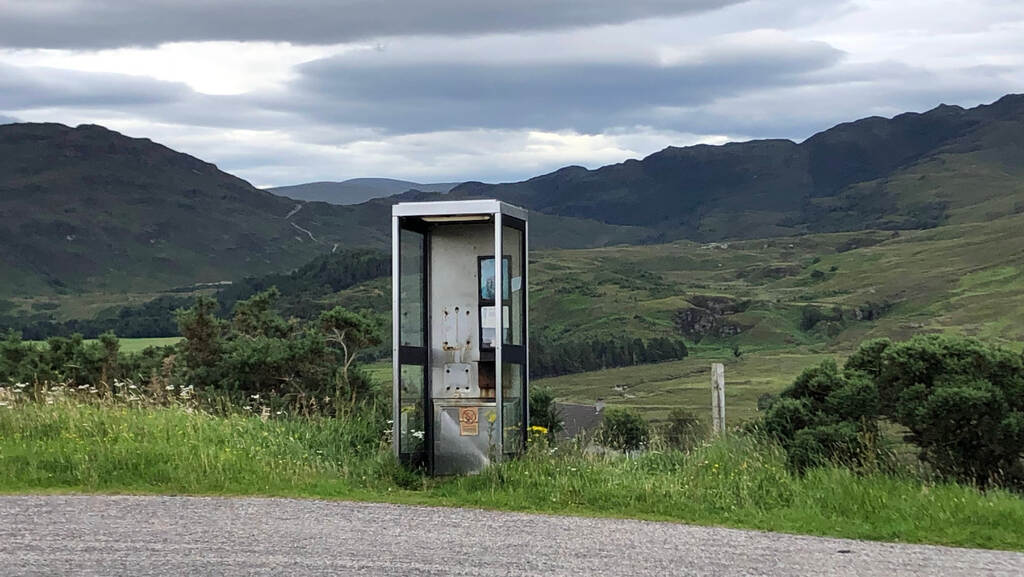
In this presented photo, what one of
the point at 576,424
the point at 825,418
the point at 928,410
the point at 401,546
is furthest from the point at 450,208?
the point at 576,424

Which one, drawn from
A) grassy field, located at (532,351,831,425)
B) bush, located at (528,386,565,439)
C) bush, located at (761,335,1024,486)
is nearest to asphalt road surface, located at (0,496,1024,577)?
bush, located at (761,335,1024,486)

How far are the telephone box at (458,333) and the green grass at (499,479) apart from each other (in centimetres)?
49

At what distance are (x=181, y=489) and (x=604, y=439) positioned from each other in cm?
515

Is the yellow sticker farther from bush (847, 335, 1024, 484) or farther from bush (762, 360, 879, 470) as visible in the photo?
bush (847, 335, 1024, 484)

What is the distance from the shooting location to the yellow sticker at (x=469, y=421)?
447 inches

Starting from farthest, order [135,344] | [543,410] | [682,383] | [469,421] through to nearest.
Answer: [682,383]
[135,344]
[543,410]
[469,421]

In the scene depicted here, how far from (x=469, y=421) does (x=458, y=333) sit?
117cm

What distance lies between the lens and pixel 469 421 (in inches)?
448

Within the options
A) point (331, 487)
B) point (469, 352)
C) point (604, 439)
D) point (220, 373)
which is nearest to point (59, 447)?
point (331, 487)

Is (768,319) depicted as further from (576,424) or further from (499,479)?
(499,479)

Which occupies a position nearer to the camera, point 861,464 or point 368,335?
point 861,464

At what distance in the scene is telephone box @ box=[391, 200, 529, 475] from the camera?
11383 millimetres

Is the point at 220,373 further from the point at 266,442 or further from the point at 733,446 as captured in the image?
the point at 733,446

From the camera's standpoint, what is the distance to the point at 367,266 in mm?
168000
